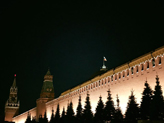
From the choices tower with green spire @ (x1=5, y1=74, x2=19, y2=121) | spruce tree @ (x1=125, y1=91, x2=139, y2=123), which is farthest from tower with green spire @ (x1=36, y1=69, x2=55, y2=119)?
spruce tree @ (x1=125, y1=91, x2=139, y2=123)

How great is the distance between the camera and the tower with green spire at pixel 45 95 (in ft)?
139

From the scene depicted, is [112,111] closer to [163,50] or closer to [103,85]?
[163,50]

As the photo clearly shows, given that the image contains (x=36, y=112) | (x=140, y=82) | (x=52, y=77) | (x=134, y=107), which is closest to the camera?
(x=134, y=107)

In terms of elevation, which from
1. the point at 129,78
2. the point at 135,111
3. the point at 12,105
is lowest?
the point at 135,111

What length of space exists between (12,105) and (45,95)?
21027 millimetres

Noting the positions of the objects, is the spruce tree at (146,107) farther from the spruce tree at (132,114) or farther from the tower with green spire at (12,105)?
the tower with green spire at (12,105)

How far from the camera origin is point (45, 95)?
4469 centimetres

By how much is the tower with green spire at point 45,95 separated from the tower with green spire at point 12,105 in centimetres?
1829

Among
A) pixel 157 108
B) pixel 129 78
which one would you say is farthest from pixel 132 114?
pixel 129 78

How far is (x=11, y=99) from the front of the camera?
63562 mm

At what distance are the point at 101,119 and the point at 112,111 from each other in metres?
1.11

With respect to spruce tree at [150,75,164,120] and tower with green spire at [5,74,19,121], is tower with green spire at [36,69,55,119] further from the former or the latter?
spruce tree at [150,75,164,120]

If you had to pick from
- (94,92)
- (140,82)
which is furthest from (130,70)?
(94,92)

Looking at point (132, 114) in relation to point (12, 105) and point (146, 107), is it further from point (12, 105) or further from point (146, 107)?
point (12, 105)
